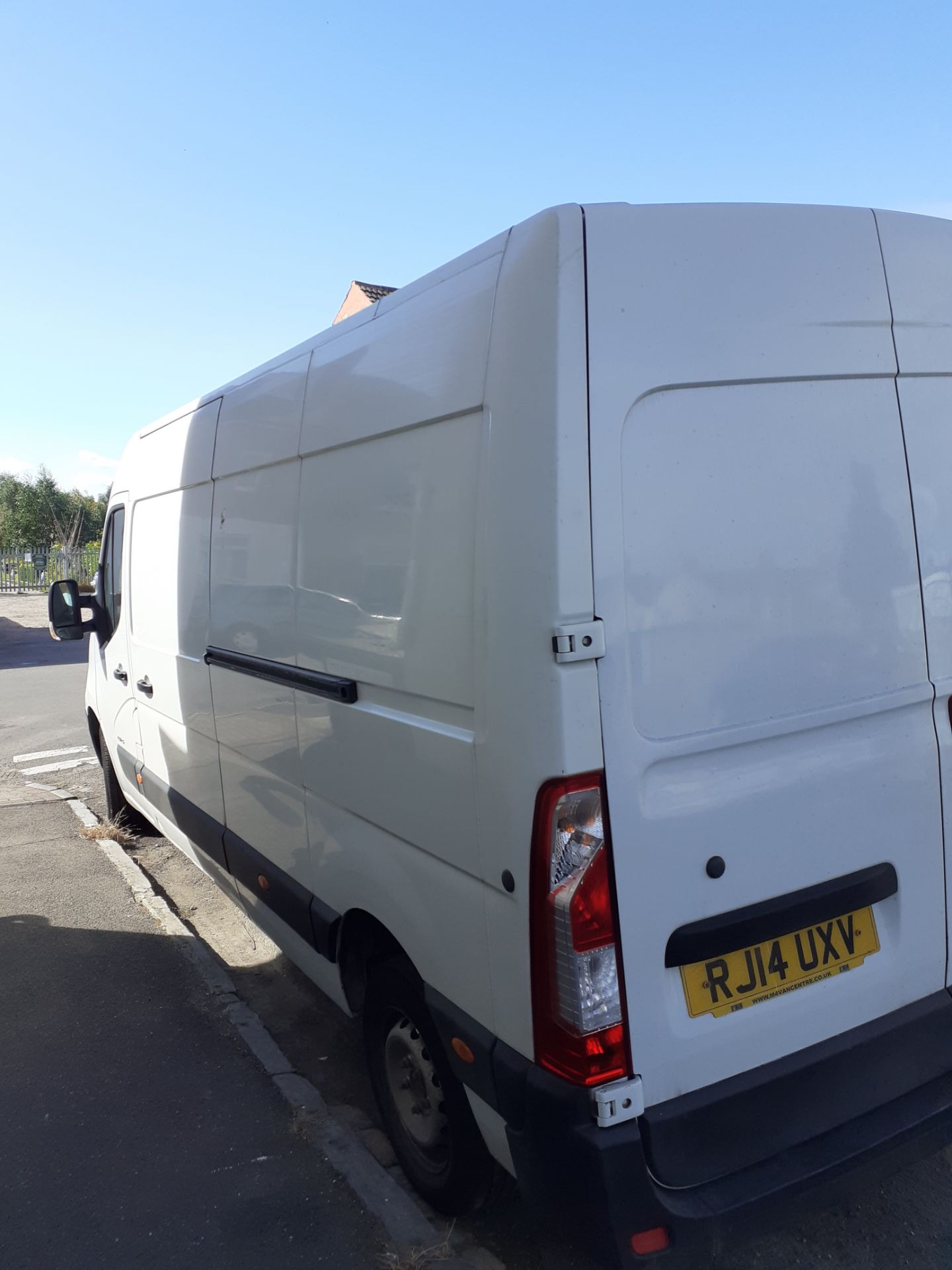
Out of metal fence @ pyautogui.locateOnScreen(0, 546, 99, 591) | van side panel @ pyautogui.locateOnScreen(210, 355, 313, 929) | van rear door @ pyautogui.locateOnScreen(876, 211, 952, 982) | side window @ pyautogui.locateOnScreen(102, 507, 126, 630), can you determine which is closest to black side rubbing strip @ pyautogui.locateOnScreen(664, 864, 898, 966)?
van rear door @ pyautogui.locateOnScreen(876, 211, 952, 982)

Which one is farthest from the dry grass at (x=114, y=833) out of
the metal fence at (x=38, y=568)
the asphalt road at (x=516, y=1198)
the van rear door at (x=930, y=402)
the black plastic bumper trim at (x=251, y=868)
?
the metal fence at (x=38, y=568)

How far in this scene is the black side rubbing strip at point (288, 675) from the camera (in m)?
2.81

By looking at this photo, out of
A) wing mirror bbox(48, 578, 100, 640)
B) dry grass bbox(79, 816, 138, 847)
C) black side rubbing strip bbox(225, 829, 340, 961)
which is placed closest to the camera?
black side rubbing strip bbox(225, 829, 340, 961)

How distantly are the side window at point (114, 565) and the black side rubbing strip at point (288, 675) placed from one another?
1.85 meters

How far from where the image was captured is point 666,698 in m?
2.05

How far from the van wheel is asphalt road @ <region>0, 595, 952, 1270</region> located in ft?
0.62

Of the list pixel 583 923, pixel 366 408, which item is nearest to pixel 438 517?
pixel 366 408

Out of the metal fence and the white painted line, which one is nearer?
the white painted line

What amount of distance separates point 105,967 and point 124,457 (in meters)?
2.79

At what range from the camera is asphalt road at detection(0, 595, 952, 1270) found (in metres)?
2.55

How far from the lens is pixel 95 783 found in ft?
27.1

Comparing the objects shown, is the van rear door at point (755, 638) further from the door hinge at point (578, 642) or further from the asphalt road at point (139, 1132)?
the asphalt road at point (139, 1132)

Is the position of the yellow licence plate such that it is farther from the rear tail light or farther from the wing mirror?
the wing mirror

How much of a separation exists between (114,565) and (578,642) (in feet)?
14.9
